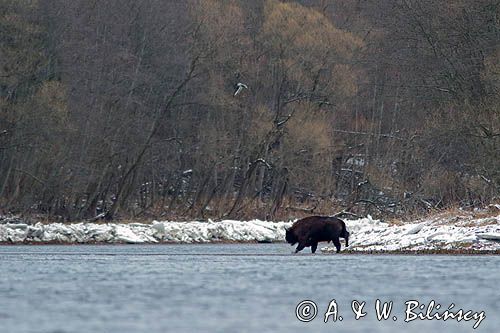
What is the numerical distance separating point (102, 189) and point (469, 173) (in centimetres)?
1651

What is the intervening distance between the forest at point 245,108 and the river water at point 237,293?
17.8 m

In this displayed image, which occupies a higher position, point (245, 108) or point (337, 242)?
point (245, 108)

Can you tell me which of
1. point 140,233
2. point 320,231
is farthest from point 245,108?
point 320,231

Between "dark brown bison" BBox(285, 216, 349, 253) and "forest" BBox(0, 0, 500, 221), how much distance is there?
9804 millimetres

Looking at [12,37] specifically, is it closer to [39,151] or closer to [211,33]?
[39,151]

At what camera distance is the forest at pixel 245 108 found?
4553cm

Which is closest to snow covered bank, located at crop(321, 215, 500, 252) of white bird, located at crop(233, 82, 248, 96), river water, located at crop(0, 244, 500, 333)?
river water, located at crop(0, 244, 500, 333)

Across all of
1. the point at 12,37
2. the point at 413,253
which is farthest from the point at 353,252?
the point at 12,37

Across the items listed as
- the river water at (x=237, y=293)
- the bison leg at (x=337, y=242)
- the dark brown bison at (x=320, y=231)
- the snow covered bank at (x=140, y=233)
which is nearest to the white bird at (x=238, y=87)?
the snow covered bank at (x=140, y=233)

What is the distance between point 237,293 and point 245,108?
142ft

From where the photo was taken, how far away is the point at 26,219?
5016 centimetres

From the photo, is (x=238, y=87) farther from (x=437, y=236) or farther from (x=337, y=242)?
(x=437, y=236)

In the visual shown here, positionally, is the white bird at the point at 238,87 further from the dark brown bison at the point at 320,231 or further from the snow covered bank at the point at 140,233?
the dark brown bison at the point at 320,231

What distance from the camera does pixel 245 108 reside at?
61.5 m
